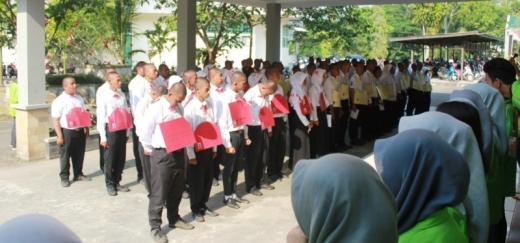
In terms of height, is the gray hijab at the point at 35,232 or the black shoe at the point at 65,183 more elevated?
the gray hijab at the point at 35,232

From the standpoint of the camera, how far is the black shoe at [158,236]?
18.1 ft

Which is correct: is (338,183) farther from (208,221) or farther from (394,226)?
(208,221)

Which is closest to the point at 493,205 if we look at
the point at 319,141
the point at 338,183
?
the point at 338,183

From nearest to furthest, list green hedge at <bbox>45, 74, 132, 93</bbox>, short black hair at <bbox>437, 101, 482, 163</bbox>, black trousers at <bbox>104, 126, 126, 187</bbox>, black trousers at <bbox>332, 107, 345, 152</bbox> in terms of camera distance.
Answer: short black hair at <bbox>437, 101, 482, 163</bbox>, black trousers at <bbox>104, 126, 126, 187</bbox>, black trousers at <bbox>332, 107, 345, 152</bbox>, green hedge at <bbox>45, 74, 132, 93</bbox>

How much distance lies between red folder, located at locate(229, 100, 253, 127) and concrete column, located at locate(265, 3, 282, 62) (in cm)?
749

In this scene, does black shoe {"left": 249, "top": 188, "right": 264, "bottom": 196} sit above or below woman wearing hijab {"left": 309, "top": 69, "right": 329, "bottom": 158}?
below

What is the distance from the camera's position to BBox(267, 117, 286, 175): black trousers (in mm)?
8062

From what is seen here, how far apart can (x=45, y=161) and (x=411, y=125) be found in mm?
7566

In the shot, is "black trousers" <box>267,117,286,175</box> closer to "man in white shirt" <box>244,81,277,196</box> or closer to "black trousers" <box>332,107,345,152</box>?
"man in white shirt" <box>244,81,277,196</box>

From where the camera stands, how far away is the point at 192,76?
7.18 meters

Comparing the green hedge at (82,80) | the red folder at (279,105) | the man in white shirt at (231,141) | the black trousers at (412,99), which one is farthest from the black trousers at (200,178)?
the green hedge at (82,80)

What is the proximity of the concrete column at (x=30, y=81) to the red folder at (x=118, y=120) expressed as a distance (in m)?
2.52

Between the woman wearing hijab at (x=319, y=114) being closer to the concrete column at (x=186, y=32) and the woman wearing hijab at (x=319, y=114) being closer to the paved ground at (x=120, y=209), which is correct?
the paved ground at (x=120, y=209)

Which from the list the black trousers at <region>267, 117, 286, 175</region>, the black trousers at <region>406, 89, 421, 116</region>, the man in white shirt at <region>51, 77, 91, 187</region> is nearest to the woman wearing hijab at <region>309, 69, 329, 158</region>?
the black trousers at <region>267, 117, 286, 175</region>
